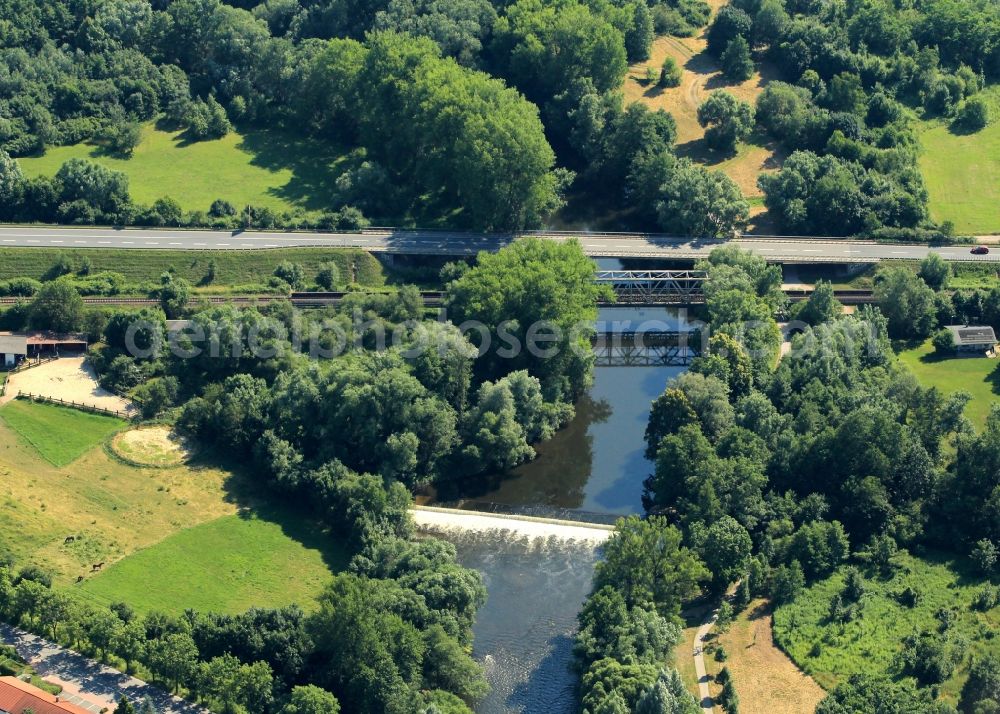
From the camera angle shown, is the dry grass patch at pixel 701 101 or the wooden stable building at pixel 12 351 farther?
the dry grass patch at pixel 701 101

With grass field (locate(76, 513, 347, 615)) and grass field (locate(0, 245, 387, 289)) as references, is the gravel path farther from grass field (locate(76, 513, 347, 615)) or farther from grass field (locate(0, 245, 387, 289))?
grass field (locate(0, 245, 387, 289))

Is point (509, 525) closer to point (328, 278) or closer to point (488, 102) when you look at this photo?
point (328, 278)

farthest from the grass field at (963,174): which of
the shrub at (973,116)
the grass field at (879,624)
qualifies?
the grass field at (879,624)

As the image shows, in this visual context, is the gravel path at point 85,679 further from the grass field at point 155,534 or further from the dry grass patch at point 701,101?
the dry grass patch at point 701,101

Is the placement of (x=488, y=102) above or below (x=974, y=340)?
above

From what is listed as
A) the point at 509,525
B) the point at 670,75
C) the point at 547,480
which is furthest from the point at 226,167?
the point at 509,525

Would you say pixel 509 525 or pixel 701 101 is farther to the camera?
pixel 701 101

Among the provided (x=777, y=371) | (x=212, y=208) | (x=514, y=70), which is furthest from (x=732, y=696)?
(x=514, y=70)

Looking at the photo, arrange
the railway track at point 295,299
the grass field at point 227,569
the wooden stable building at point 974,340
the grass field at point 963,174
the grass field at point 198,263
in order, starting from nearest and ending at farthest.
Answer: the grass field at point 227,569 → the wooden stable building at point 974,340 → the railway track at point 295,299 → the grass field at point 198,263 → the grass field at point 963,174

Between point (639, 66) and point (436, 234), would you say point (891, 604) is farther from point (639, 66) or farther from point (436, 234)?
point (639, 66)
